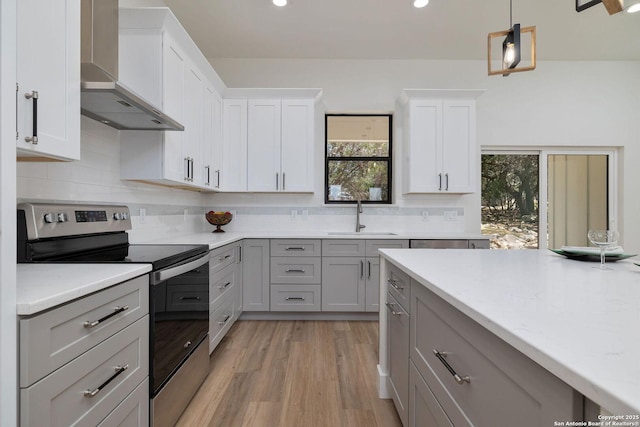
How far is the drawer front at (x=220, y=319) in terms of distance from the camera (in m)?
2.41

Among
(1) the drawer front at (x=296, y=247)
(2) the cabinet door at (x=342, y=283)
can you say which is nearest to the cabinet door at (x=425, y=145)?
(2) the cabinet door at (x=342, y=283)

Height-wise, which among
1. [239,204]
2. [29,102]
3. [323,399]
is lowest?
[323,399]

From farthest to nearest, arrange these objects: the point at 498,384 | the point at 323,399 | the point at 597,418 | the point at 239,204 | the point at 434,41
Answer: the point at 239,204 < the point at 434,41 < the point at 323,399 < the point at 498,384 < the point at 597,418

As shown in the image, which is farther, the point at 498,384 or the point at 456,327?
the point at 456,327

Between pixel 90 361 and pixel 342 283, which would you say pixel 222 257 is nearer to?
pixel 342 283

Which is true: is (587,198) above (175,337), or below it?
above

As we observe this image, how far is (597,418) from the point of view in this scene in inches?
19.9

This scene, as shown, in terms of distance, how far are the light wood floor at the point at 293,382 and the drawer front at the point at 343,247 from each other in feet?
2.44

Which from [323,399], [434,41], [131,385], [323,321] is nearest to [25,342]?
[131,385]

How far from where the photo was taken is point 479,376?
32.8 inches

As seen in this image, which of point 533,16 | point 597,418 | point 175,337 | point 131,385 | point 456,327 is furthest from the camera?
point 533,16

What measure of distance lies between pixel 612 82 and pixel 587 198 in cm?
148

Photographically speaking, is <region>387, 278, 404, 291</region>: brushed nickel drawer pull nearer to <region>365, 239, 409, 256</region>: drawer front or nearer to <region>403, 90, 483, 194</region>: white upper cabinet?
<region>365, 239, 409, 256</region>: drawer front

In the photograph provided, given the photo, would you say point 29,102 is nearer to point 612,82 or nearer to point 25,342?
point 25,342
